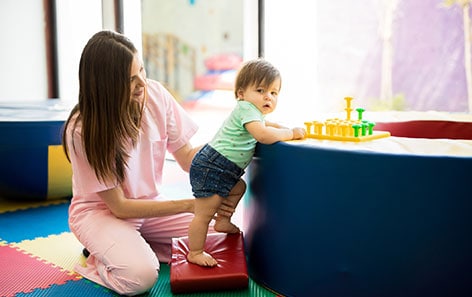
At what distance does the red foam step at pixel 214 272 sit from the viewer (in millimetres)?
1717

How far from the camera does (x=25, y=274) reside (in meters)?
1.98

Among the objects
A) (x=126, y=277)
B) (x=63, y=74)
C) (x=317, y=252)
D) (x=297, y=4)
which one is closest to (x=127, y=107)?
(x=126, y=277)

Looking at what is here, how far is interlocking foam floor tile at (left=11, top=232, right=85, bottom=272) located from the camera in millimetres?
2104

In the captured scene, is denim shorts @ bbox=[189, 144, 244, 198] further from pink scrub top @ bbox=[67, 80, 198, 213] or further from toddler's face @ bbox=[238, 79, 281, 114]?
pink scrub top @ bbox=[67, 80, 198, 213]

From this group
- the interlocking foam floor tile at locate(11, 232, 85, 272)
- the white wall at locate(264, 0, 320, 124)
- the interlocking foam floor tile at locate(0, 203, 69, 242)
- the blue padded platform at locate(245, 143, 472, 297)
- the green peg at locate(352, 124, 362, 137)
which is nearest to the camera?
the blue padded platform at locate(245, 143, 472, 297)

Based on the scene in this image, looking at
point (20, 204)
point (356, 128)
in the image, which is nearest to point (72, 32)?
point (20, 204)

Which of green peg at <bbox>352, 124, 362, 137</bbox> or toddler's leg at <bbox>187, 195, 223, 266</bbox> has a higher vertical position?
green peg at <bbox>352, 124, 362, 137</bbox>

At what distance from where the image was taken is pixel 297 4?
3.24 metres

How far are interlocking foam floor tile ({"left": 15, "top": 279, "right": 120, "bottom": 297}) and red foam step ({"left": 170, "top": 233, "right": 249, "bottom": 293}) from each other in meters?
0.22

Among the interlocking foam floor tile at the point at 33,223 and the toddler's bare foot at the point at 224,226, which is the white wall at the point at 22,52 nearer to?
the interlocking foam floor tile at the point at 33,223

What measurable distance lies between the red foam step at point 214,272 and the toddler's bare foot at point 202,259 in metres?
0.01

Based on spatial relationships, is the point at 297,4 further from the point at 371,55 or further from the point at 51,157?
the point at 371,55

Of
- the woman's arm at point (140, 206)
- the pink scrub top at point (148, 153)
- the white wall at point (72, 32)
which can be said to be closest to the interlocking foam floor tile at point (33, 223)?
the pink scrub top at point (148, 153)

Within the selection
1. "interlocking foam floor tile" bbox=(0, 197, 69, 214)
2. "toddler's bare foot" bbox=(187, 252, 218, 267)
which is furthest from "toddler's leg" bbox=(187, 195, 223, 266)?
"interlocking foam floor tile" bbox=(0, 197, 69, 214)
